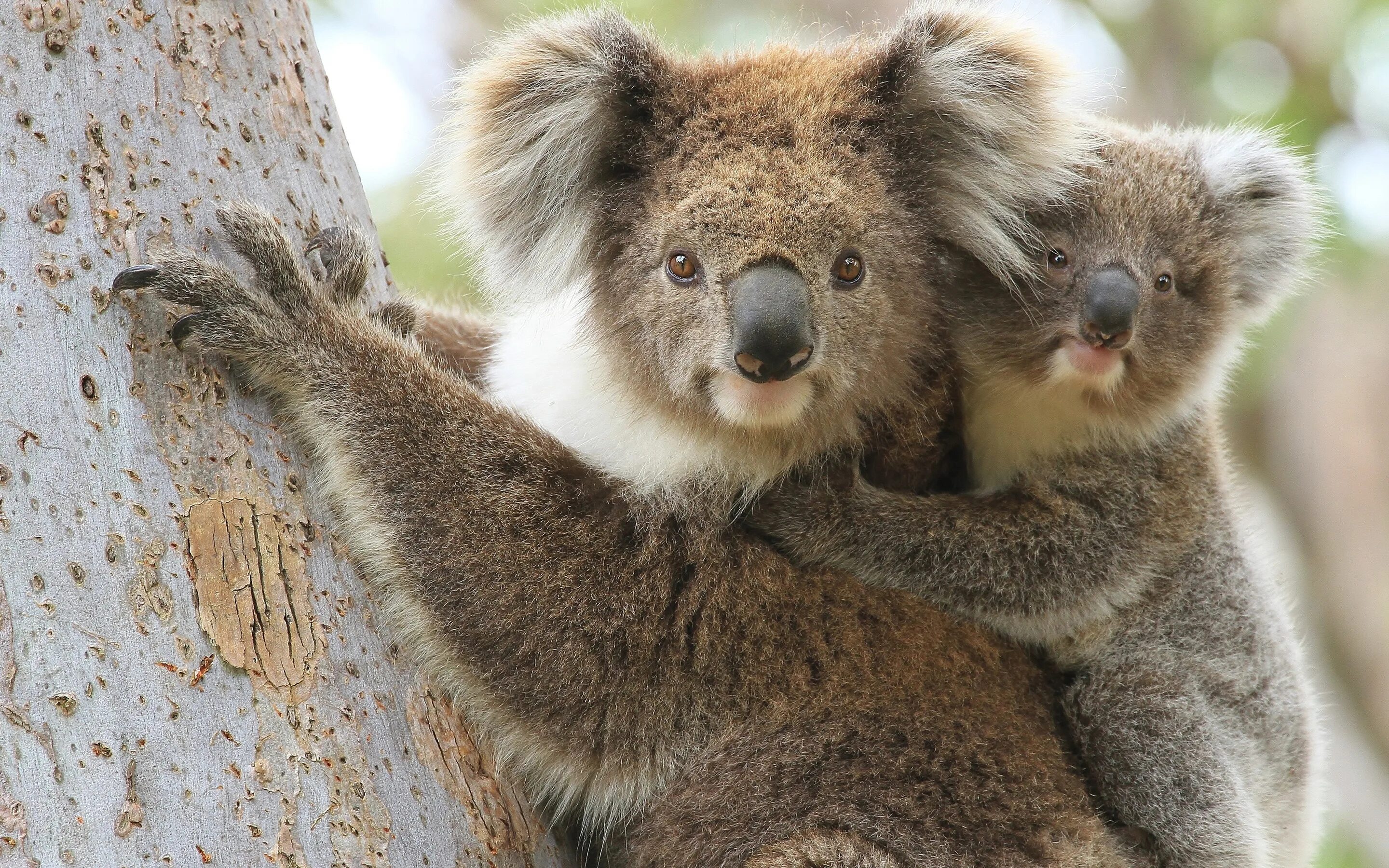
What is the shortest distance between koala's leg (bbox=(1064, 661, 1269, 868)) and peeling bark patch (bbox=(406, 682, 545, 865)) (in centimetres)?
176

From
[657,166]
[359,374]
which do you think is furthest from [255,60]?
[657,166]

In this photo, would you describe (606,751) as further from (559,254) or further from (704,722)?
(559,254)

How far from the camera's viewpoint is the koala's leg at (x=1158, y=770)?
3609 mm

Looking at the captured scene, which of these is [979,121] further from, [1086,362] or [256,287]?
[256,287]

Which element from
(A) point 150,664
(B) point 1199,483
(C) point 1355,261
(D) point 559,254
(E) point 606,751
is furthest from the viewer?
(C) point 1355,261

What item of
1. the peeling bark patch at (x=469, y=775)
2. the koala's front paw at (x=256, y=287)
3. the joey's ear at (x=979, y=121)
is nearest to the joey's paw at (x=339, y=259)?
the koala's front paw at (x=256, y=287)

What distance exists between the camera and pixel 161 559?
2.35m

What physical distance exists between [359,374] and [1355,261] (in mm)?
8579

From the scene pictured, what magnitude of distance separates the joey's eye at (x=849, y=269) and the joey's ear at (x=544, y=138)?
26.8 inches

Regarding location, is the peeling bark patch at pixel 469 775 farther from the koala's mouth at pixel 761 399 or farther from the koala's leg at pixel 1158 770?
the koala's leg at pixel 1158 770

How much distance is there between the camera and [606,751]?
3.08 metres

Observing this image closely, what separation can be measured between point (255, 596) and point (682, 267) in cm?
129

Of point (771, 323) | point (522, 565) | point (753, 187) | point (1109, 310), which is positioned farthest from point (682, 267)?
point (1109, 310)

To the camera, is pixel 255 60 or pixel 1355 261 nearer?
pixel 255 60
